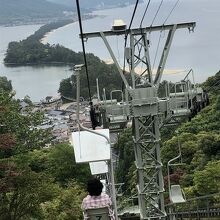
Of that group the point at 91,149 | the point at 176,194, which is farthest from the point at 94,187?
the point at 176,194

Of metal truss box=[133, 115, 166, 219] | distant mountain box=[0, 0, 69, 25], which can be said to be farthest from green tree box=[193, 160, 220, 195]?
distant mountain box=[0, 0, 69, 25]

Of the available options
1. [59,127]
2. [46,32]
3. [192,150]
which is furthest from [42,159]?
[46,32]

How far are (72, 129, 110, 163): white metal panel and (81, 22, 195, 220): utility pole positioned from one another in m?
1.55

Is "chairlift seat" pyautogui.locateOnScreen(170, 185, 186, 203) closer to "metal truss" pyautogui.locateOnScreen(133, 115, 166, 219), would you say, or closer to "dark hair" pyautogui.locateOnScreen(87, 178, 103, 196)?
"metal truss" pyautogui.locateOnScreen(133, 115, 166, 219)

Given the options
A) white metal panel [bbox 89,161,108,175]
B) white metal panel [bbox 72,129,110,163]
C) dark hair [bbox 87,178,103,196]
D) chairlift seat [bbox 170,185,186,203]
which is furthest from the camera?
chairlift seat [bbox 170,185,186,203]

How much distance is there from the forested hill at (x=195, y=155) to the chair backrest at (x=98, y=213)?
639 centimetres

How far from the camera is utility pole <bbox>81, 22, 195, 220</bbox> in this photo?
5.66 meters

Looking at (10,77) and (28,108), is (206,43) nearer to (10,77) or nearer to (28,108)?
(10,77)

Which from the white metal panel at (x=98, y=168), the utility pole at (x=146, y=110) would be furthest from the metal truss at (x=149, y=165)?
the white metal panel at (x=98, y=168)

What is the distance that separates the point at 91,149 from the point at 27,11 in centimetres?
17526

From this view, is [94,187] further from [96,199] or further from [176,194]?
[176,194]

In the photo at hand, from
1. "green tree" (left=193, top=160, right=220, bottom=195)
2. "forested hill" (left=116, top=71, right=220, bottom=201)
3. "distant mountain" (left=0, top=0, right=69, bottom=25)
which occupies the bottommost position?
"forested hill" (left=116, top=71, right=220, bottom=201)

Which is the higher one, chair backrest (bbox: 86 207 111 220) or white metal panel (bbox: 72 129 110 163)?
white metal panel (bbox: 72 129 110 163)

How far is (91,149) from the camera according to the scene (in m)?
3.86
